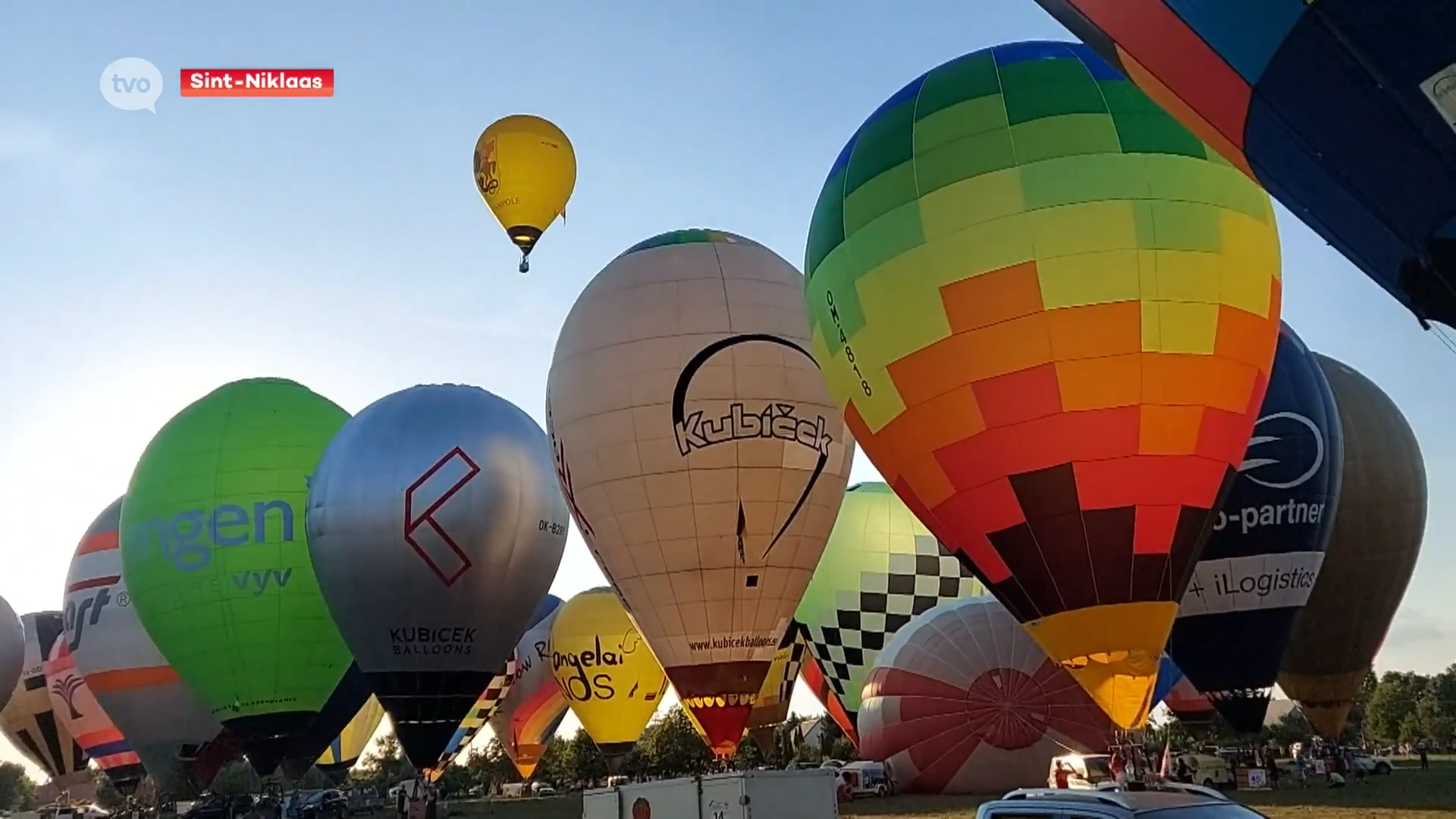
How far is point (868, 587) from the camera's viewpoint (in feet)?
76.2

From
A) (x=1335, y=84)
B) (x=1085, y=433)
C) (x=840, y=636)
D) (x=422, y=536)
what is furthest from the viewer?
(x=840, y=636)

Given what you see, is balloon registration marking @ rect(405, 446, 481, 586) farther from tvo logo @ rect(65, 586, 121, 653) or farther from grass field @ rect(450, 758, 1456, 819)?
tvo logo @ rect(65, 586, 121, 653)

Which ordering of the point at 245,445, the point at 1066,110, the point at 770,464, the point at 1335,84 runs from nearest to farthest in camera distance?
the point at 1335,84
the point at 1066,110
the point at 770,464
the point at 245,445

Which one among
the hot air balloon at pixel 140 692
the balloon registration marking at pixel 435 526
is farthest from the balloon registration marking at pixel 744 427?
the hot air balloon at pixel 140 692

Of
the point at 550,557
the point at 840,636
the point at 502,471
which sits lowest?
the point at 840,636

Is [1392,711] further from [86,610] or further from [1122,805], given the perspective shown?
[1122,805]

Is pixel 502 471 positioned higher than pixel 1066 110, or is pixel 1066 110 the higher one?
pixel 1066 110

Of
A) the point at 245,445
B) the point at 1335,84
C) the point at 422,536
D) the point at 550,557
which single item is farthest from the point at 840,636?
the point at 1335,84

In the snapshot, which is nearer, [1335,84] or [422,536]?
[1335,84]

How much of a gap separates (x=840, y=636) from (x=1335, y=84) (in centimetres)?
1849

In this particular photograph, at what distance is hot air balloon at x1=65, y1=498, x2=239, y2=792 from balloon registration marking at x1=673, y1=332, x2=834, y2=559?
462 inches

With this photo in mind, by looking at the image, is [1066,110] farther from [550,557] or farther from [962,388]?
[550,557]

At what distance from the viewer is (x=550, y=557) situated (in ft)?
59.8

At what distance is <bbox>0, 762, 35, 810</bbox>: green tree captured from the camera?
71.5 m
